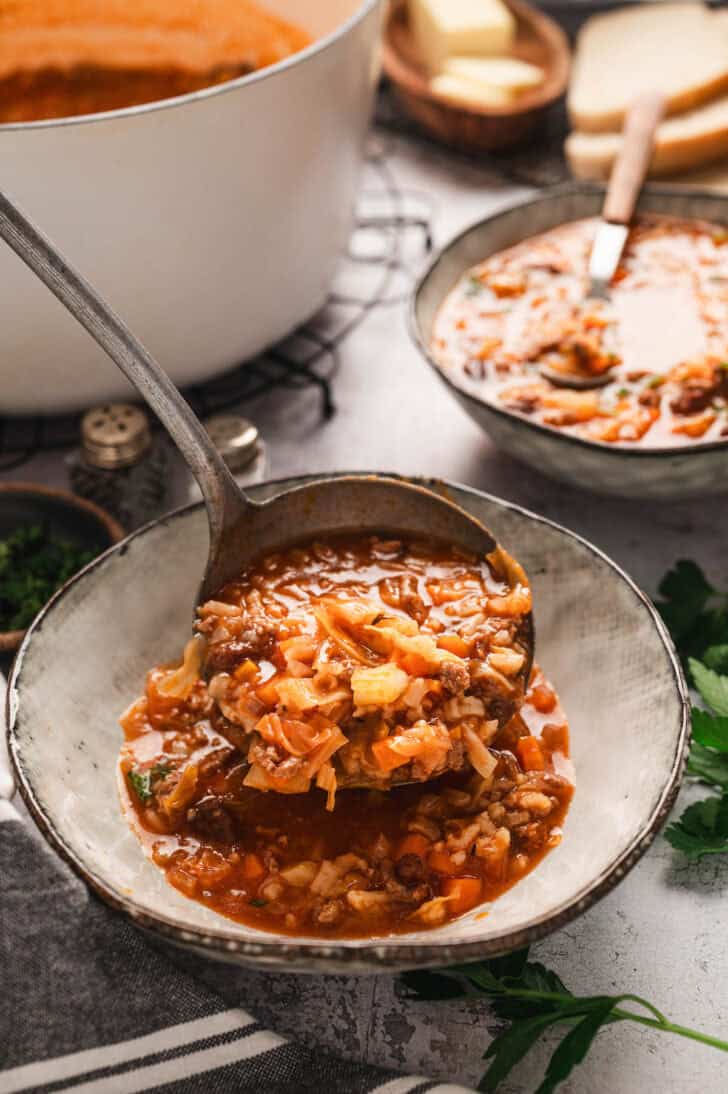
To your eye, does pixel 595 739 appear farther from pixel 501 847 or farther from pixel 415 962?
pixel 415 962

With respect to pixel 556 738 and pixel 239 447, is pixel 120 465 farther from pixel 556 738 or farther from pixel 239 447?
pixel 556 738

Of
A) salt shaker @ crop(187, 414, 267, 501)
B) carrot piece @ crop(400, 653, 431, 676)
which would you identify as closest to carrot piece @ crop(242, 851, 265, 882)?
carrot piece @ crop(400, 653, 431, 676)

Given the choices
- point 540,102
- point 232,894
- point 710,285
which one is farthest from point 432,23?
point 232,894

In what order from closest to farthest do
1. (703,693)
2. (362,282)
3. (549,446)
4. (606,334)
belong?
(703,693), (549,446), (606,334), (362,282)

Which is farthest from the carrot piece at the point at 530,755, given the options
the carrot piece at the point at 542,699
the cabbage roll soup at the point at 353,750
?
the carrot piece at the point at 542,699

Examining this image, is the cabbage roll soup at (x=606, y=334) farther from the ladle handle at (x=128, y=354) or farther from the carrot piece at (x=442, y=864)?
the carrot piece at (x=442, y=864)

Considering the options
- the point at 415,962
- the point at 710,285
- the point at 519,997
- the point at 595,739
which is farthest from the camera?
the point at 710,285

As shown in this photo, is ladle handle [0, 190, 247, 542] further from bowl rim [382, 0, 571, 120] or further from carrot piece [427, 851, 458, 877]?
bowl rim [382, 0, 571, 120]

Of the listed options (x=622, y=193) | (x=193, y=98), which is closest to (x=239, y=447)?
(x=193, y=98)
